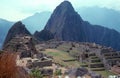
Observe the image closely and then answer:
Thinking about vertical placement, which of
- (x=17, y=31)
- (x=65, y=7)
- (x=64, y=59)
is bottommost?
(x=64, y=59)

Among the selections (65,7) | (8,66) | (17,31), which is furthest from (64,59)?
(65,7)

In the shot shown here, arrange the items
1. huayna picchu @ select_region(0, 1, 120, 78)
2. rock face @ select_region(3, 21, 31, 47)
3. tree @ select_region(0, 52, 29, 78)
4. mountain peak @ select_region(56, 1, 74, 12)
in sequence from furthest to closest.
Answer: mountain peak @ select_region(56, 1, 74, 12)
rock face @ select_region(3, 21, 31, 47)
huayna picchu @ select_region(0, 1, 120, 78)
tree @ select_region(0, 52, 29, 78)

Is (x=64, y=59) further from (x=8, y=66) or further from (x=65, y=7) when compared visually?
(x=65, y=7)

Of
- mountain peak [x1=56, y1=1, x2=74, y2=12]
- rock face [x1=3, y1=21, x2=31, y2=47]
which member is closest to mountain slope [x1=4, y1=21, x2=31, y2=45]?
rock face [x1=3, y1=21, x2=31, y2=47]

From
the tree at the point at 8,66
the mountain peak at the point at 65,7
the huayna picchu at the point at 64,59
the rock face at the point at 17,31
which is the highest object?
the mountain peak at the point at 65,7

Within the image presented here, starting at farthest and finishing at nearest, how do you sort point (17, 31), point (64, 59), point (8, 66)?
point (17, 31) < point (64, 59) < point (8, 66)

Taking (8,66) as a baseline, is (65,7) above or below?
above

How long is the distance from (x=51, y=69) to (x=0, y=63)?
4617 cm

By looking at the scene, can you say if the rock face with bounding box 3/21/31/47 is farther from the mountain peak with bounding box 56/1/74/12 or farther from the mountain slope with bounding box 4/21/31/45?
the mountain peak with bounding box 56/1/74/12

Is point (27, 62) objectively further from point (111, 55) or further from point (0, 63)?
point (0, 63)

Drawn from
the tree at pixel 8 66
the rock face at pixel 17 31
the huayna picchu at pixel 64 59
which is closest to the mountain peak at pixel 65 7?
the rock face at pixel 17 31

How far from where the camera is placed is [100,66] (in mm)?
73125

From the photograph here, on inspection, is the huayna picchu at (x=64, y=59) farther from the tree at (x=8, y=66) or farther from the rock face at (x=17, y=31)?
the tree at (x=8, y=66)

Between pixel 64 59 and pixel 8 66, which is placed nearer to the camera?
pixel 8 66
